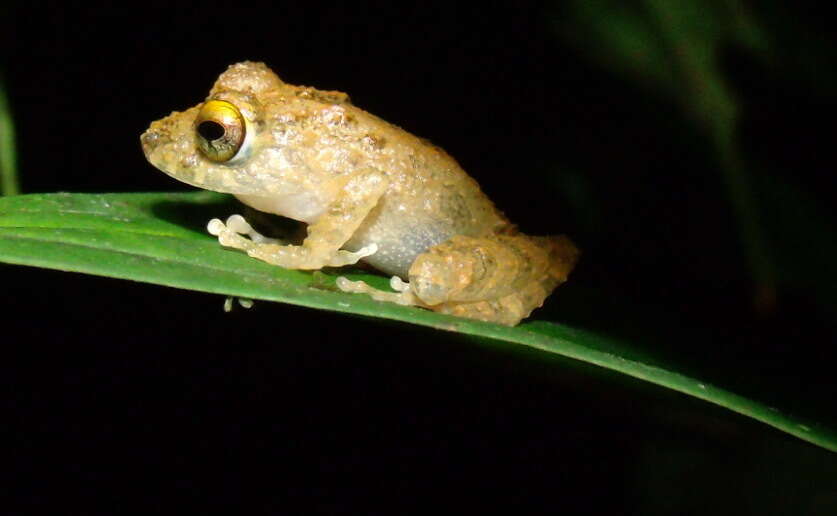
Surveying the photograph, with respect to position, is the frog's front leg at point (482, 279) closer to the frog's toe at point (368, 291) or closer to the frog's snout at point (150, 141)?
the frog's toe at point (368, 291)

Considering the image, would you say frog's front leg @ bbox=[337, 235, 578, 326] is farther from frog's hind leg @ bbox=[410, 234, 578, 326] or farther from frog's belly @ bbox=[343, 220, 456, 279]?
frog's belly @ bbox=[343, 220, 456, 279]

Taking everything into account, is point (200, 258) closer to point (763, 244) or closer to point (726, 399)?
point (726, 399)

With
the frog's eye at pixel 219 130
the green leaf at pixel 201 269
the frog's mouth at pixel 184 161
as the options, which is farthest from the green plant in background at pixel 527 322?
the frog's eye at pixel 219 130

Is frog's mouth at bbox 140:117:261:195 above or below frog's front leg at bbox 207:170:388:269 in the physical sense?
above

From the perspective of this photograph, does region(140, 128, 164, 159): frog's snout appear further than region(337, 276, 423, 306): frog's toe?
Yes

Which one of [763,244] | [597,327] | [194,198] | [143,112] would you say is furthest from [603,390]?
[143,112]

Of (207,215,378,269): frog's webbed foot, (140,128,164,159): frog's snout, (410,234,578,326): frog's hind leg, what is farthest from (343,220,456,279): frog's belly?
(140,128,164,159): frog's snout

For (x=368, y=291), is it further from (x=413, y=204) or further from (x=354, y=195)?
(x=413, y=204)
